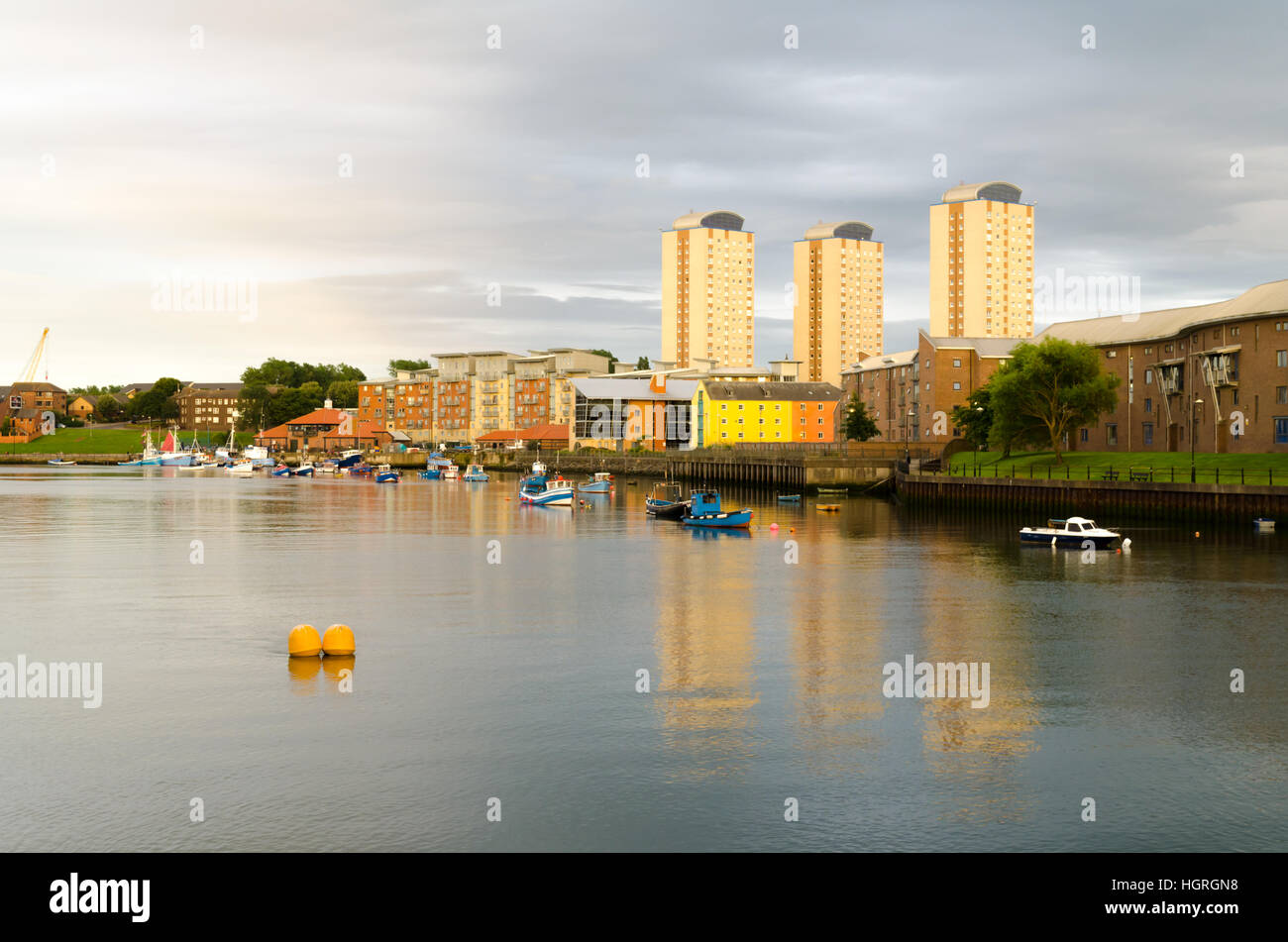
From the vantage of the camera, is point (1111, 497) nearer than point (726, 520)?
No

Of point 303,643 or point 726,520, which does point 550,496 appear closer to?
point 726,520

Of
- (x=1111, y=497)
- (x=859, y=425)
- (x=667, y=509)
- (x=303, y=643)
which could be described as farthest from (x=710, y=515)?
(x=859, y=425)

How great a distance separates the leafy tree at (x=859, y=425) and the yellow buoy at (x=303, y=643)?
475 ft

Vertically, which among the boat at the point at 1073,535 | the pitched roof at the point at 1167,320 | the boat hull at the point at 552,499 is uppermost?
the pitched roof at the point at 1167,320

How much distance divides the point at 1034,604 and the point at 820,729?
2476 centimetres

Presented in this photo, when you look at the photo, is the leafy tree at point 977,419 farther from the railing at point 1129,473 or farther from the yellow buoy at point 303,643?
the yellow buoy at point 303,643

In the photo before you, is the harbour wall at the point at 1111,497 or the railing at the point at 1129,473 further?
the railing at the point at 1129,473

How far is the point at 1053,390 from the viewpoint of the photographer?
11569cm

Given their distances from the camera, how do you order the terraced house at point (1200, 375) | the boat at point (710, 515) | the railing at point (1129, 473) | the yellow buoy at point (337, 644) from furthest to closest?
the terraced house at point (1200, 375) < the boat at point (710, 515) < the railing at point (1129, 473) < the yellow buoy at point (337, 644)

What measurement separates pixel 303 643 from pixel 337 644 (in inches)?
40.8

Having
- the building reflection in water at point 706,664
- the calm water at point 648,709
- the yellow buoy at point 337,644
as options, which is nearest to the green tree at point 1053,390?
the calm water at point 648,709

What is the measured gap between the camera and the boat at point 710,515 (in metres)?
90.9
